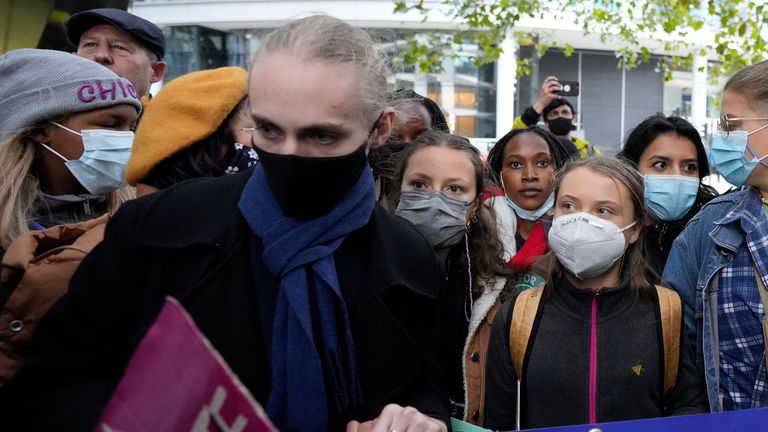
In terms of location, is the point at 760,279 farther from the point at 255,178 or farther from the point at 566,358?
the point at 255,178

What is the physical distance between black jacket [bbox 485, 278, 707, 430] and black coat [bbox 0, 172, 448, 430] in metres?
1.03

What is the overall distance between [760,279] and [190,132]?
81.7 inches

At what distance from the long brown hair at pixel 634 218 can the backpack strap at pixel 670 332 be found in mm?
80

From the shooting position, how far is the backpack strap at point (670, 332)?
103 inches

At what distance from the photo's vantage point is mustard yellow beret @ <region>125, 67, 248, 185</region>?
8.59 feet

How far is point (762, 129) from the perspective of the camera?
2850mm

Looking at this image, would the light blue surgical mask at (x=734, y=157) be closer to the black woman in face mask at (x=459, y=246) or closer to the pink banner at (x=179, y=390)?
the black woman in face mask at (x=459, y=246)

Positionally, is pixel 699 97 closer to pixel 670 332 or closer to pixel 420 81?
pixel 420 81

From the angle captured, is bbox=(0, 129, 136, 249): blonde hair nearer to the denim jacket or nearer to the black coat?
the black coat

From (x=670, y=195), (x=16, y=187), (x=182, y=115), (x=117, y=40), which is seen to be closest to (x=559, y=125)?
(x=670, y=195)

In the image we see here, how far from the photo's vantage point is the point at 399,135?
3.99 metres

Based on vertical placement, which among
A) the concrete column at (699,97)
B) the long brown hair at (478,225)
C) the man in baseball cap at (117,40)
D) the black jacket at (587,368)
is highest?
the concrete column at (699,97)

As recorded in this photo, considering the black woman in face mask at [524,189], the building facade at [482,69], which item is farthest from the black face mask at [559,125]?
the building facade at [482,69]

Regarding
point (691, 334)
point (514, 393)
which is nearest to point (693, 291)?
point (691, 334)
